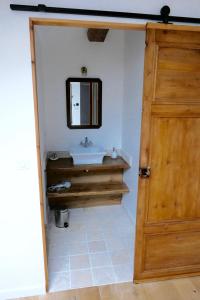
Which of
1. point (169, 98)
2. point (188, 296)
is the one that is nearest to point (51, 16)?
point (169, 98)

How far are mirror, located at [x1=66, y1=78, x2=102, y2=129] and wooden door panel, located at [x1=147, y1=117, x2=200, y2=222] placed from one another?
1715mm

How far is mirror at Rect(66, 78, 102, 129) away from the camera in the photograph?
347 cm

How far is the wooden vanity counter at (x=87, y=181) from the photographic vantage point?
3250 mm

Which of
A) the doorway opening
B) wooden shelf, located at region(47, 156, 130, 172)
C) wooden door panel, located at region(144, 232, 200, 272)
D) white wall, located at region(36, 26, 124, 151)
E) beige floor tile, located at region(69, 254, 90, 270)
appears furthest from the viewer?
white wall, located at region(36, 26, 124, 151)

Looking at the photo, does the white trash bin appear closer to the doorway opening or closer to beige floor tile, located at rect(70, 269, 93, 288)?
the doorway opening

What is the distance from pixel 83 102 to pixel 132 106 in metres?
0.77

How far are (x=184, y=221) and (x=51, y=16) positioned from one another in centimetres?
207

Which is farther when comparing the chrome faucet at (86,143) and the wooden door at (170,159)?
the chrome faucet at (86,143)

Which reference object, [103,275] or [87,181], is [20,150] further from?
[87,181]

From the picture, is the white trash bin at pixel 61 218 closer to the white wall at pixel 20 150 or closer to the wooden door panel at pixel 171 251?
the white wall at pixel 20 150

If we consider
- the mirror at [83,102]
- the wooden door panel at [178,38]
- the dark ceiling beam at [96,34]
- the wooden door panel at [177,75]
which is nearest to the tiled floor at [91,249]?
the mirror at [83,102]

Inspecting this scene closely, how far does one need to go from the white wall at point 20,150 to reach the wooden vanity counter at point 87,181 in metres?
1.17

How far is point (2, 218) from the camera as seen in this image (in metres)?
1.94

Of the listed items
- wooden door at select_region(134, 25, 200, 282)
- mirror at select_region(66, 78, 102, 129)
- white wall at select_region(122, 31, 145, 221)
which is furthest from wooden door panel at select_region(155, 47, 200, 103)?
mirror at select_region(66, 78, 102, 129)
